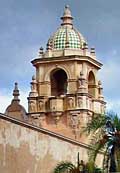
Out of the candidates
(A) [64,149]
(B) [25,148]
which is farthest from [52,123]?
(B) [25,148]

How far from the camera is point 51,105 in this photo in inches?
2047

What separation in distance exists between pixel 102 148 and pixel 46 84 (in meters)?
23.1

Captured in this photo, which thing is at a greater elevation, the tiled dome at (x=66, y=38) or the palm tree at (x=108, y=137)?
the tiled dome at (x=66, y=38)

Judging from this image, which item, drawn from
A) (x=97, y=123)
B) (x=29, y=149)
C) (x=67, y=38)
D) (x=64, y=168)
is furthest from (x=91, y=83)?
(x=97, y=123)

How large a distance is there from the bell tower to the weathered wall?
399 inches

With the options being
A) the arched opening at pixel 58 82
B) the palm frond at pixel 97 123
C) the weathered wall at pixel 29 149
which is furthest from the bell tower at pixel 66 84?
the palm frond at pixel 97 123

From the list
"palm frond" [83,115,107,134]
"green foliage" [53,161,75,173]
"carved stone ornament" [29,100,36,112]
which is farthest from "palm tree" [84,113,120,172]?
"carved stone ornament" [29,100,36,112]

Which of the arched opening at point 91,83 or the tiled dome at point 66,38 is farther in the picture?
the arched opening at point 91,83

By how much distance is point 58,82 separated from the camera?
54531 millimetres

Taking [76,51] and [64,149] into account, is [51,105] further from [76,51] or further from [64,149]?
[64,149]

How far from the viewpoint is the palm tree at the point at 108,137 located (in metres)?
28.4

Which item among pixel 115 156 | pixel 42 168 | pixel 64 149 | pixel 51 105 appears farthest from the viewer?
pixel 51 105

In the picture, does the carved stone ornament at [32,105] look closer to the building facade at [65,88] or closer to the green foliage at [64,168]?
the building facade at [65,88]

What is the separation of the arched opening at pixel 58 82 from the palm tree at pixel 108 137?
23.1 metres
